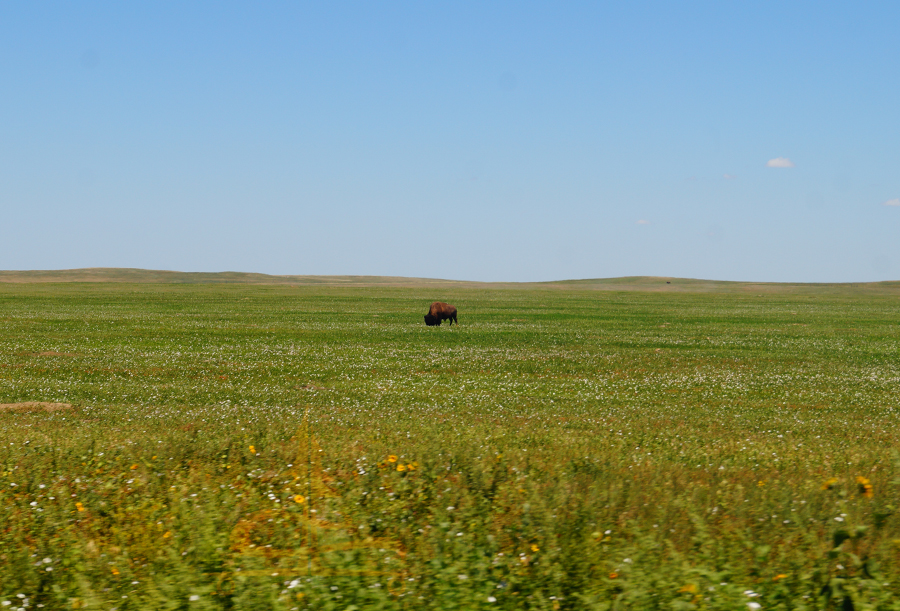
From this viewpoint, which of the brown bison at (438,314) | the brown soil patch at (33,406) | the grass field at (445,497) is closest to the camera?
the grass field at (445,497)

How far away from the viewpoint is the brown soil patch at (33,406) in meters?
19.6

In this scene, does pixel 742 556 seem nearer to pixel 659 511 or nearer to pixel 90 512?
pixel 659 511

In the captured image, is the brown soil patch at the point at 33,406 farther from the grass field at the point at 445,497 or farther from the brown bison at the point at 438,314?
the brown bison at the point at 438,314

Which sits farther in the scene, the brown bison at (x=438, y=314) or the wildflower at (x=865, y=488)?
the brown bison at (x=438, y=314)

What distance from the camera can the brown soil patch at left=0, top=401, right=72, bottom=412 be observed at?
64.4ft

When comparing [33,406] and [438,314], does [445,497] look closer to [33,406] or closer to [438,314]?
[33,406]

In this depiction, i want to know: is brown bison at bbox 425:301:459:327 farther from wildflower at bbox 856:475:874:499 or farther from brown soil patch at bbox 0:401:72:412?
wildflower at bbox 856:475:874:499

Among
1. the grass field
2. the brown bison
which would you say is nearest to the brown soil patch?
the grass field

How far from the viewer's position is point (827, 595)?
6.39m

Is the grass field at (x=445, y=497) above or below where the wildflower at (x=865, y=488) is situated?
below

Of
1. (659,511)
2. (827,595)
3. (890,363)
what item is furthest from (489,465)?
(890,363)

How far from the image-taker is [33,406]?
2016cm

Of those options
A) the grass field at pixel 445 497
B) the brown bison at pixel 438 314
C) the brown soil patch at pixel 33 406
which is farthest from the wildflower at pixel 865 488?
the brown bison at pixel 438 314

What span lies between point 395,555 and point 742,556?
3679 millimetres
